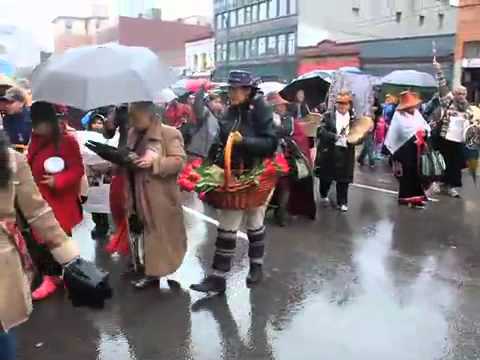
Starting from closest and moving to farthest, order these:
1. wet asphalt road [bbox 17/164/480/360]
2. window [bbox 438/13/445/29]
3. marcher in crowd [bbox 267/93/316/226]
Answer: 1. wet asphalt road [bbox 17/164/480/360]
2. marcher in crowd [bbox 267/93/316/226]
3. window [bbox 438/13/445/29]

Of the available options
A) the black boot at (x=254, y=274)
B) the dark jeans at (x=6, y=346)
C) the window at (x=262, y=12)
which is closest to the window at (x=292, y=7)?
the window at (x=262, y=12)

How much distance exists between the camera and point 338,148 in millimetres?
8688

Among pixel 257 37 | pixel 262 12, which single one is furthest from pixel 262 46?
pixel 262 12

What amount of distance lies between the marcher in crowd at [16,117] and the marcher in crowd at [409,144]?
4.80 m

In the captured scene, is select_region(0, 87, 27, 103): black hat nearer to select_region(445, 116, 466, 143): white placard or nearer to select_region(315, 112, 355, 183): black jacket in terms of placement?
select_region(315, 112, 355, 183): black jacket

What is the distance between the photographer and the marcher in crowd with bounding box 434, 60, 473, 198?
9.60 meters

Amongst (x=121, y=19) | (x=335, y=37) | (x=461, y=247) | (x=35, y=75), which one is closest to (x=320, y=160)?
(x=461, y=247)

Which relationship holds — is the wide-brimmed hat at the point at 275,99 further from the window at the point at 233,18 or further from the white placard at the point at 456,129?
the window at the point at 233,18

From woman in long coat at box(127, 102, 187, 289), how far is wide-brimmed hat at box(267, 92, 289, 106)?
290cm

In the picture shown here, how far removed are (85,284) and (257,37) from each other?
49057 millimetres

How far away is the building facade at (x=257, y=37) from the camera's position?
4566 centimetres

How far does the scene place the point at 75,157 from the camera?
5184 mm

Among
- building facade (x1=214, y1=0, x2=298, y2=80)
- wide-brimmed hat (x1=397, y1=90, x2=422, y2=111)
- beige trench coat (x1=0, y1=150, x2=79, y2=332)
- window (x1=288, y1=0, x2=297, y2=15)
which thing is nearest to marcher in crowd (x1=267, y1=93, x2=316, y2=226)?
wide-brimmed hat (x1=397, y1=90, x2=422, y2=111)

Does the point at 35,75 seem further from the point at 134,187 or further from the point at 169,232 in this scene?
the point at 169,232
